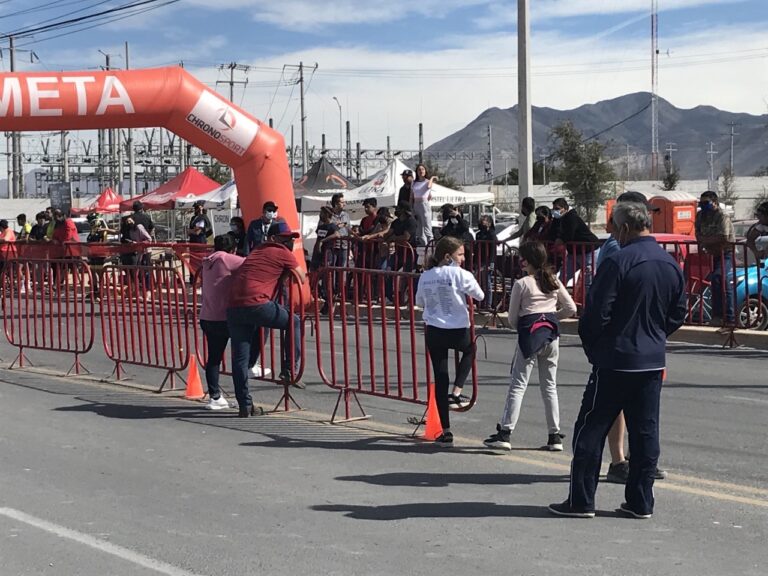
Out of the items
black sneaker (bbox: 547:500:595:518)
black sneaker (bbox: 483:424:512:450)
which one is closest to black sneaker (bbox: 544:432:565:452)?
black sneaker (bbox: 483:424:512:450)

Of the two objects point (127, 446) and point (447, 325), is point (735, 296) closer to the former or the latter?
point (447, 325)

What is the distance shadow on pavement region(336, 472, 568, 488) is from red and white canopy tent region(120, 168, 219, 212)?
30.6 m

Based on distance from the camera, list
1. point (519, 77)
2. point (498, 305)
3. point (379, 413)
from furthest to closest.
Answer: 1. point (519, 77)
2. point (498, 305)
3. point (379, 413)

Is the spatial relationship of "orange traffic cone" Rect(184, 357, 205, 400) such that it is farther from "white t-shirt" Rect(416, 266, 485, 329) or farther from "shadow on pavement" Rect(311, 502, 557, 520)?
"shadow on pavement" Rect(311, 502, 557, 520)

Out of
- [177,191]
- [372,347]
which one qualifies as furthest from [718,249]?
[177,191]

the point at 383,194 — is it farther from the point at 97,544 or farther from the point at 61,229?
the point at 97,544

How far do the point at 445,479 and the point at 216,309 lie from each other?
11.6 feet

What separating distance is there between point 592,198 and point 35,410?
59962mm

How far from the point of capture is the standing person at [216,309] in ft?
33.2

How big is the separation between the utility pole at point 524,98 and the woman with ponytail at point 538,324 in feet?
40.7

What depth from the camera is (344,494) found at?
7.07 meters

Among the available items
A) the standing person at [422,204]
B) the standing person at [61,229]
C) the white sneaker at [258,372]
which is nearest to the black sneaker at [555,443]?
the white sneaker at [258,372]

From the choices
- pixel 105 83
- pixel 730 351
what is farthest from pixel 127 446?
pixel 730 351

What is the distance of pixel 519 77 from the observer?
2064cm
